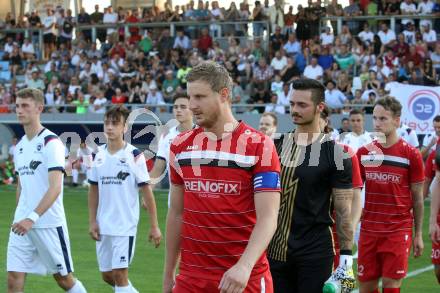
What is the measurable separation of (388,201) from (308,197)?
8.74 feet

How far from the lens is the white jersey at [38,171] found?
8945 millimetres

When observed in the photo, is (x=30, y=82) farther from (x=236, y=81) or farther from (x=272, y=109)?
(x=272, y=109)

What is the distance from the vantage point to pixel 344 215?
7.01 meters

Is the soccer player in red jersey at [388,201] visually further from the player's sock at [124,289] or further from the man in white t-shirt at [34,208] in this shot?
the man in white t-shirt at [34,208]

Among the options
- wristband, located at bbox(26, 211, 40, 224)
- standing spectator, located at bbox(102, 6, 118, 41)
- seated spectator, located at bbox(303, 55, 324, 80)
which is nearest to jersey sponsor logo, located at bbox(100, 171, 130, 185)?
wristband, located at bbox(26, 211, 40, 224)

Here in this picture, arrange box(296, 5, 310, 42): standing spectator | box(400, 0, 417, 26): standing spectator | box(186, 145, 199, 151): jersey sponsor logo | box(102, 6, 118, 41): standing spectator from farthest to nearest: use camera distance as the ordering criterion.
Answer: box(102, 6, 118, 41): standing spectator, box(296, 5, 310, 42): standing spectator, box(400, 0, 417, 26): standing spectator, box(186, 145, 199, 151): jersey sponsor logo

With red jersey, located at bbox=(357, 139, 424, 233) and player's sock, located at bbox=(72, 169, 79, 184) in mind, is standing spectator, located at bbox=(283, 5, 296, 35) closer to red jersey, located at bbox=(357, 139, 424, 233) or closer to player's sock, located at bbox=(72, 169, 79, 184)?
player's sock, located at bbox=(72, 169, 79, 184)

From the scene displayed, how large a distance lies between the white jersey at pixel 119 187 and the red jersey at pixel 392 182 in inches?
90.1

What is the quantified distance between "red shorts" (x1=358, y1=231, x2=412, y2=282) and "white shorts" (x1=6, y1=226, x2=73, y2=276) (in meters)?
2.87

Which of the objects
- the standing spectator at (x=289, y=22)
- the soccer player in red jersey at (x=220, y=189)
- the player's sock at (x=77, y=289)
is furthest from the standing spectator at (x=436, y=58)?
the soccer player in red jersey at (x=220, y=189)

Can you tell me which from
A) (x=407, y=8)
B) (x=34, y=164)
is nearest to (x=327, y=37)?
(x=407, y=8)

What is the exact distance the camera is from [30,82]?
3347cm

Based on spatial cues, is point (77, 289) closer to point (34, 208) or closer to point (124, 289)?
point (124, 289)

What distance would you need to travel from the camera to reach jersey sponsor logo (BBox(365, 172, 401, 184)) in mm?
9375
